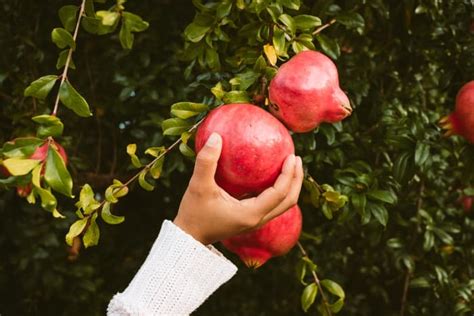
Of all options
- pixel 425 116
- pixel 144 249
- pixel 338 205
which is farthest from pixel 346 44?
pixel 144 249

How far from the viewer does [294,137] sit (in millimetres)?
1321

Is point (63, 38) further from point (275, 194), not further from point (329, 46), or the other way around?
point (329, 46)

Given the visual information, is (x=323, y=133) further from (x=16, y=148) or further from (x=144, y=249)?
(x=144, y=249)

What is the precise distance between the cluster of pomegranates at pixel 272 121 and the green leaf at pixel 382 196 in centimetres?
33

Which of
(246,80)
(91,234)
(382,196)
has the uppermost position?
(246,80)

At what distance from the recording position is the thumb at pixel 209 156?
0.83 metres

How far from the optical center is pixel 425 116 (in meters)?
1.44

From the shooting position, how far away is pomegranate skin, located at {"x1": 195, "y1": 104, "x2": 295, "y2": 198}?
34.2 inches

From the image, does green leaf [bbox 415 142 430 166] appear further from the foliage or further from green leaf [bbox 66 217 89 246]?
green leaf [bbox 66 217 89 246]

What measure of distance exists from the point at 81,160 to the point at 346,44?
727 mm

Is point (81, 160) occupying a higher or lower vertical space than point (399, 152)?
lower

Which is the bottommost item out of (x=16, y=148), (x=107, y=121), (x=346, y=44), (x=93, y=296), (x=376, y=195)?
(x=93, y=296)

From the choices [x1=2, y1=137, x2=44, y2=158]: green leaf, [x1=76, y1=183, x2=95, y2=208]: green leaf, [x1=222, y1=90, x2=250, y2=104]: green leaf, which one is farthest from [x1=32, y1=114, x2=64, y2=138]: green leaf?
[x1=222, y1=90, x2=250, y2=104]: green leaf

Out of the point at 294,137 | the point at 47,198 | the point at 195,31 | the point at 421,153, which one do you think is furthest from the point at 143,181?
the point at 421,153
